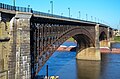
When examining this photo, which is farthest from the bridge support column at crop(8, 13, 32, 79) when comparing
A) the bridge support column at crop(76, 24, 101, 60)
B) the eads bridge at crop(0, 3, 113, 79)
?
the bridge support column at crop(76, 24, 101, 60)

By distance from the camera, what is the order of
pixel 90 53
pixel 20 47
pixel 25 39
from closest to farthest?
pixel 20 47 < pixel 25 39 < pixel 90 53

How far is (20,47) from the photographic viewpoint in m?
26.8

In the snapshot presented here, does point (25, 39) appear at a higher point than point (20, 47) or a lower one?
higher

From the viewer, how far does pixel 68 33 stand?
50.0 meters

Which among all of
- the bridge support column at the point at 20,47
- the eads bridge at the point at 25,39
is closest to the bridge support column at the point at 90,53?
the eads bridge at the point at 25,39

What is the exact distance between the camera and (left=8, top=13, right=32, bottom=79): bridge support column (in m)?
26.4

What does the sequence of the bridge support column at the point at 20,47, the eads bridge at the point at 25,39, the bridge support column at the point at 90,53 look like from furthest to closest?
the bridge support column at the point at 90,53 < the bridge support column at the point at 20,47 < the eads bridge at the point at 25,39

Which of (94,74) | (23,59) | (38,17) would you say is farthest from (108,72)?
(23,59)

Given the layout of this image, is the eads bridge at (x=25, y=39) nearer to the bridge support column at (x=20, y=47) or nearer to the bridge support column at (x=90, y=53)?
the bridge support column at (x=20, y=47)

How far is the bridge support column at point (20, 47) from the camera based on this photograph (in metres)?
26.4

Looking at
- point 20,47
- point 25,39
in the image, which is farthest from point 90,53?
point 20,47

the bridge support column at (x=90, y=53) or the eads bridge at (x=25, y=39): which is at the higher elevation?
the eads bridge at (x=25, y=39)

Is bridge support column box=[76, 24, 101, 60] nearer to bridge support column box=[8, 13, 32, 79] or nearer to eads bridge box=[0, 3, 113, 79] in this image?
eads bridge box=[0, 3, 113, 79]

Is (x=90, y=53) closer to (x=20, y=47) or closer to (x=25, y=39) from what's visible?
(x=25, y=39)
